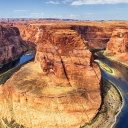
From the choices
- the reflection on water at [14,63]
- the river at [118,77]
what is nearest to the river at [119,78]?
the river at [118,77]

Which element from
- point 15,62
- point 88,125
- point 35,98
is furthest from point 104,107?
point 15,62

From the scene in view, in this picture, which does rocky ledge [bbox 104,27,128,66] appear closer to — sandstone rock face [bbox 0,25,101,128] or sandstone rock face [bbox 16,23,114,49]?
sandstone rock face [bbox 16,23,114,49]

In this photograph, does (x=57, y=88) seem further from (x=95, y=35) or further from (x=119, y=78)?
(x=95, y=35)

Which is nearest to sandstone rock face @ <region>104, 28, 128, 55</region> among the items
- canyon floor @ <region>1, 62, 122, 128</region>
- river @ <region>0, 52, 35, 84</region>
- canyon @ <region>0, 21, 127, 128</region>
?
river @ <region>0, 52, 35, 84</region>

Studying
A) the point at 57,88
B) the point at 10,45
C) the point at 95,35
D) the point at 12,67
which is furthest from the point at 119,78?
the point at 95,35

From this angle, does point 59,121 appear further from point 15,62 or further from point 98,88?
point 15,62
